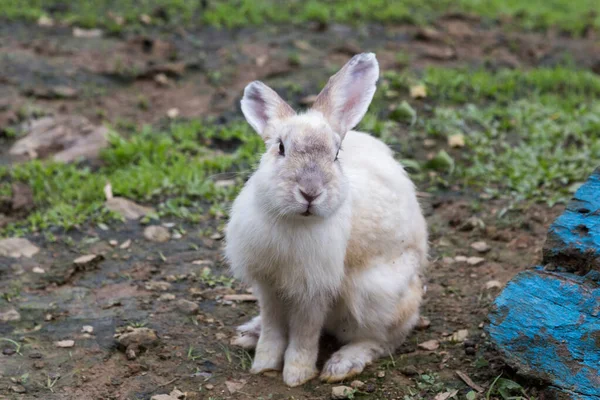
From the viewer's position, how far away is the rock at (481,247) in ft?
17.8

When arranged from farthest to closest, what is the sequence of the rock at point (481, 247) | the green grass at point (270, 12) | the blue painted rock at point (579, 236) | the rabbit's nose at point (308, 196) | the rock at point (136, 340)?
1. the green grass at point (270, 12)
2. the rock at point (481, 247)
3. the rock at point (136, 340)
4. the blue painted rock at point (579, 236)
5. the rabbit's nose at point (308, 196)

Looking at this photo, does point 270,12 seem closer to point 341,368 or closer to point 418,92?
point 418,92

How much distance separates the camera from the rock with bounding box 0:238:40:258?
5.22 meters

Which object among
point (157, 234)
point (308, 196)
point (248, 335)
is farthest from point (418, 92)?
point (308, 196)

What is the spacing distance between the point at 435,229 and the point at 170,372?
2404 mm

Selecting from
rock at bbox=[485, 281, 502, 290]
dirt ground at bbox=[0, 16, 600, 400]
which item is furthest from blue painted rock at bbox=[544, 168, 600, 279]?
rock at bbox=[485, 281, 502, 290]

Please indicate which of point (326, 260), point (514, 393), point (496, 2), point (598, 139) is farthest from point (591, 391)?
point (496, 2)

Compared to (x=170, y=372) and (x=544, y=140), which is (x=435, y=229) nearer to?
(x=544, y=140)

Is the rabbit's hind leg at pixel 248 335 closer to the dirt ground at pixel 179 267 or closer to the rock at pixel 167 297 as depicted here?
the dirt ground at pixel 179 267

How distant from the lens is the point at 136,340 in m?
4.28

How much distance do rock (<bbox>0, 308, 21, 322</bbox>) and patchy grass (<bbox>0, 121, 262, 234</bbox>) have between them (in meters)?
1.01

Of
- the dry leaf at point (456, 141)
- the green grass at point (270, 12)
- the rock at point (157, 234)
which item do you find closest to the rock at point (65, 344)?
the rock at point (157, 234)

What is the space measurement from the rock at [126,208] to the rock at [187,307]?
120cm

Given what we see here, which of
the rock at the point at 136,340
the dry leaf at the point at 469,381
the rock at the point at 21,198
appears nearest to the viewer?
the dry leaf at the point at 469,381
